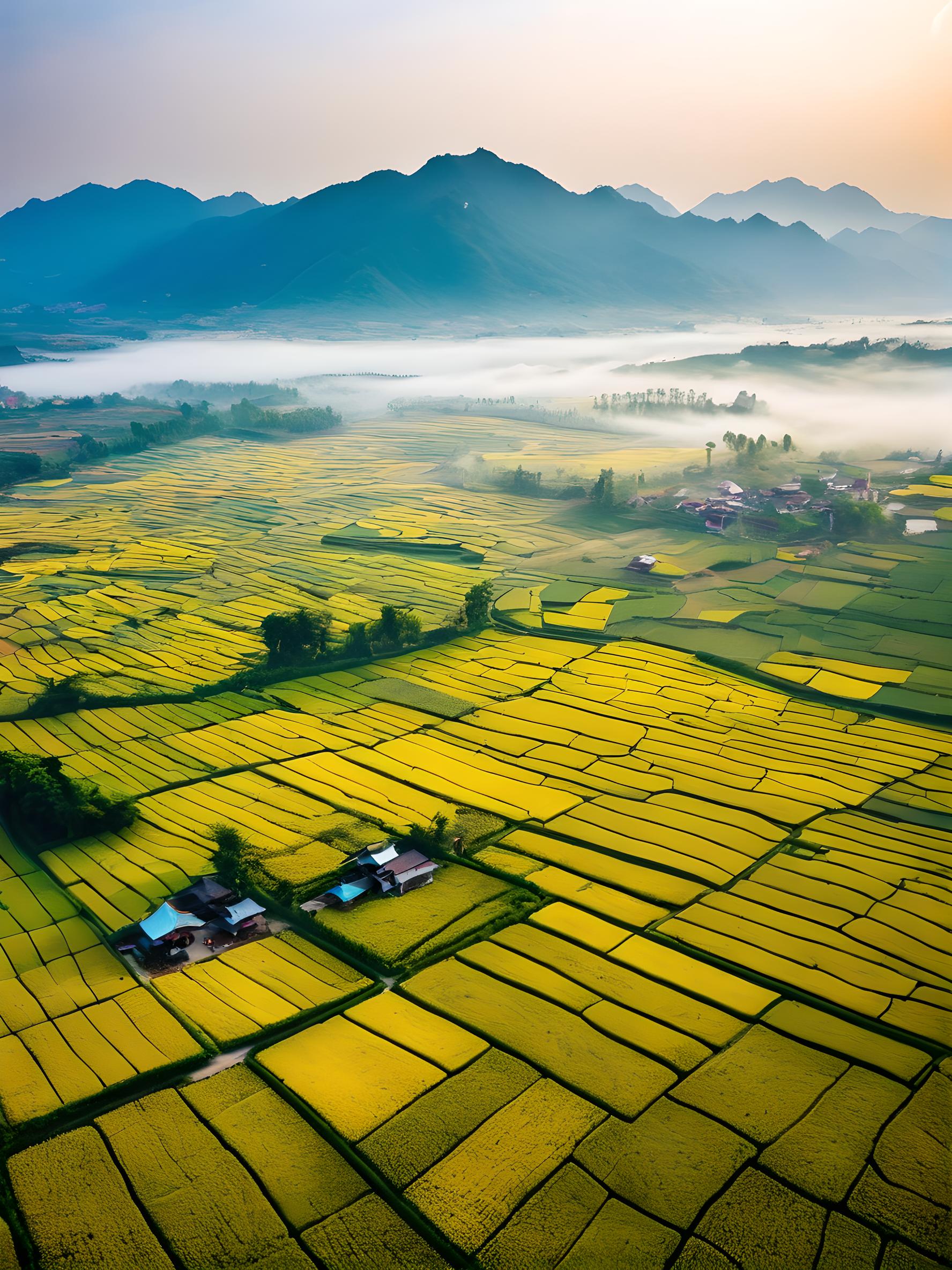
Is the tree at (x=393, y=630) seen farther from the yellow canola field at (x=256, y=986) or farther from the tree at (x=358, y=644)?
the yellow canola field at (x=256, y=986)

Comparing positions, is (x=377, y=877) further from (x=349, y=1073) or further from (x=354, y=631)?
(x=354, y=631)

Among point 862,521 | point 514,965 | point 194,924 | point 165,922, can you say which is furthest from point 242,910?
point 862,521

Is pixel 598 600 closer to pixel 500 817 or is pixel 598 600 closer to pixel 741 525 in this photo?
pixel 741 525

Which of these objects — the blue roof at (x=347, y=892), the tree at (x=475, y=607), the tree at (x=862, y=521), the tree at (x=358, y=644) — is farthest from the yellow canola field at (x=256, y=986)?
the tree at (x=862, y=521)

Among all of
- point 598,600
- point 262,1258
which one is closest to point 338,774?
point 262,1258

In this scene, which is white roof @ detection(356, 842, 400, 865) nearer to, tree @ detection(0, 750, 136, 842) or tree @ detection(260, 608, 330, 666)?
tree @ detection(0, 750, 136, 842)

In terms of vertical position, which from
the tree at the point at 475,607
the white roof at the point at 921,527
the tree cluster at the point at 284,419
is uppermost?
the tree cluster at the point at 284,419

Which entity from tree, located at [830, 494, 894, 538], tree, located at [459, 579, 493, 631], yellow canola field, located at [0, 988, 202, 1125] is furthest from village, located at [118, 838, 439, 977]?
tree, located at [830, 494, 894, 538]
